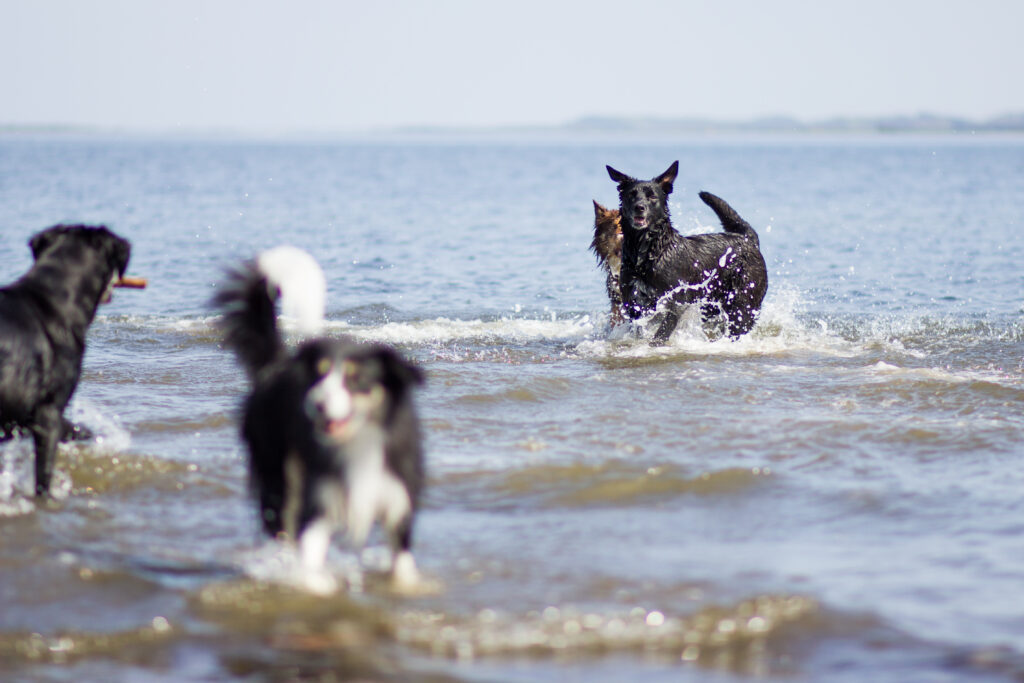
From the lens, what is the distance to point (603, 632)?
4.14 metres

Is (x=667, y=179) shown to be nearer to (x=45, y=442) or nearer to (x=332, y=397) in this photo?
(x=45, y=442)

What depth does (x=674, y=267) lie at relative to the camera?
10.4 m

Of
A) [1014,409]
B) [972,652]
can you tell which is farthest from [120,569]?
[1014,409]

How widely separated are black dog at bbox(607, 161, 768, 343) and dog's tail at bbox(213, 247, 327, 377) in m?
6.09

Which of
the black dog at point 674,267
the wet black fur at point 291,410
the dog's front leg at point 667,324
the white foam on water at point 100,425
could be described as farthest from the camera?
the dog's front leg at point 667,324

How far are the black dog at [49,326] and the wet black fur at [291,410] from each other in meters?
1.47

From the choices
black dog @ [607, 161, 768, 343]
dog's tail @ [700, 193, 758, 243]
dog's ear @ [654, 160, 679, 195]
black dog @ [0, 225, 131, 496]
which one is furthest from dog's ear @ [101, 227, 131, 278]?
dog's tail @ [700, 193, 758, 243]

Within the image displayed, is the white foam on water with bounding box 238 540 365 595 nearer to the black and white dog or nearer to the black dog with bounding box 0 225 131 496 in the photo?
the black and white dog

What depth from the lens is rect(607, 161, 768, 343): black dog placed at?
33.6ft

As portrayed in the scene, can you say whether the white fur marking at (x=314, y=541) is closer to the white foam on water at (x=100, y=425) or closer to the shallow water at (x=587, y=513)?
the shallow water at (x=587, y=513)

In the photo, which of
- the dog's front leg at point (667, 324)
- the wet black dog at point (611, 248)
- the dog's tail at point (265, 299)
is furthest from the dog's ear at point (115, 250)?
the wet black dog at point (611, 248)

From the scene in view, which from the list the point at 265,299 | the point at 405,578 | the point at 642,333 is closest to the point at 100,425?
the point at 265,299

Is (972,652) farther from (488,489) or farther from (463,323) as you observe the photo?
(463,323)

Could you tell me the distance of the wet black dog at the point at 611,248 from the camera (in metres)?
11.1
